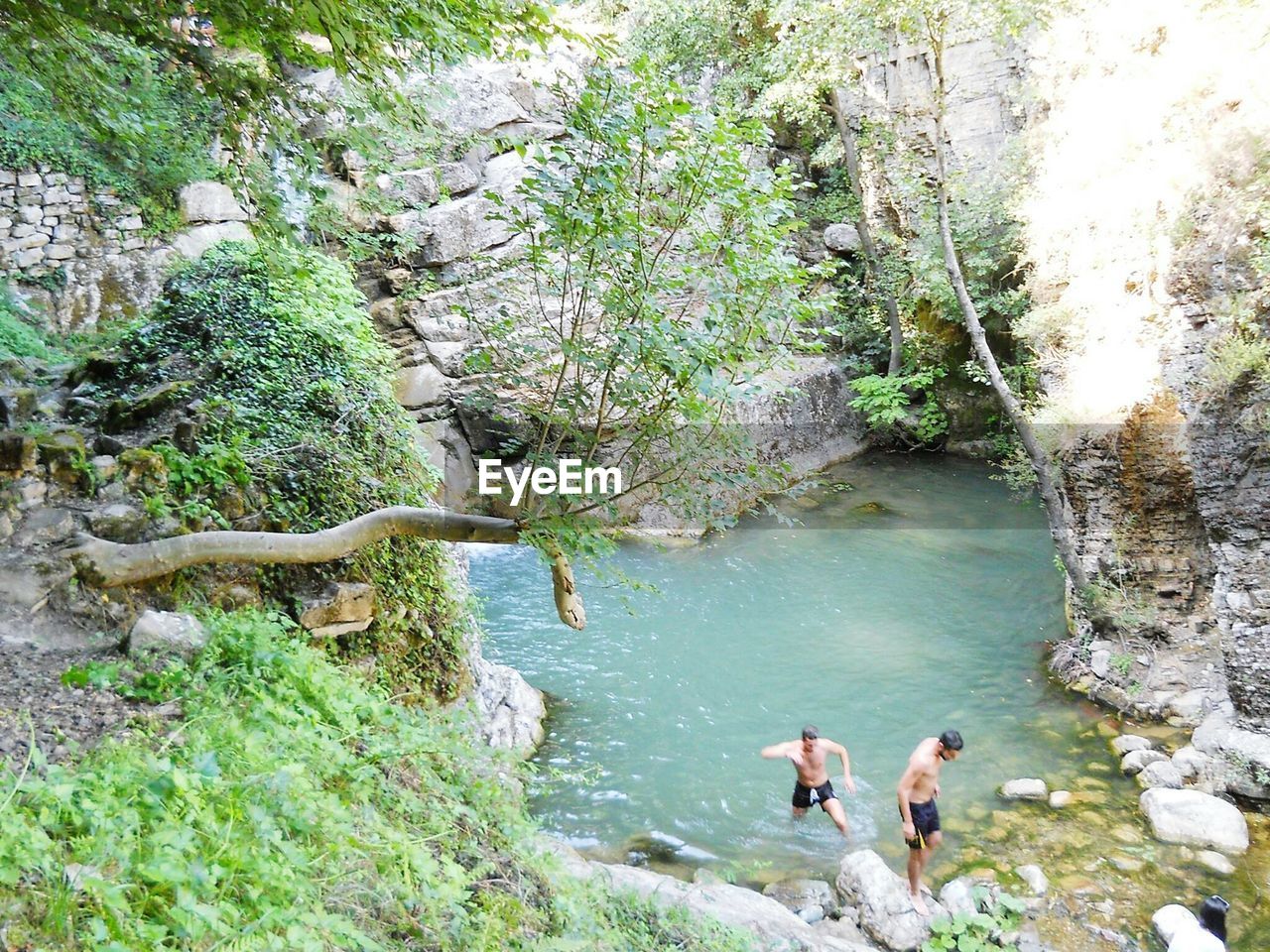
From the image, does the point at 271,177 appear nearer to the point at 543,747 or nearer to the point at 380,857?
the point at 380,857

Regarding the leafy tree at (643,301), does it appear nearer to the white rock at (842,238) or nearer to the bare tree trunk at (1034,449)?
the bare tree trunk at (1034,449)

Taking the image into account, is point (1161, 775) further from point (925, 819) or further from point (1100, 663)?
point (925, 819)

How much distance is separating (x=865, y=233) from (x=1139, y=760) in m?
12.6

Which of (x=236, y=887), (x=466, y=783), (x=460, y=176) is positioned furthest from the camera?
(x=460, y=176)

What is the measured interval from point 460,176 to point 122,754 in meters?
13.0

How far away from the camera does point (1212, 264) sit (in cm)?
700

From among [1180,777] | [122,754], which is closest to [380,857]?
[122,754]

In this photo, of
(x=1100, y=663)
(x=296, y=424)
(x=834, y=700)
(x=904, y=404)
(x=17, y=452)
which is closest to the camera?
(x=17, y=452)

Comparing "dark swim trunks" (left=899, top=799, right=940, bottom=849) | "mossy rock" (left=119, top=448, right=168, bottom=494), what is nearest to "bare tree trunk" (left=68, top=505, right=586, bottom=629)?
"mossy rock" (left=119, top=448, right=168, bottom=494)

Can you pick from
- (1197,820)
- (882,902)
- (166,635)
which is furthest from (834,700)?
(166,635)

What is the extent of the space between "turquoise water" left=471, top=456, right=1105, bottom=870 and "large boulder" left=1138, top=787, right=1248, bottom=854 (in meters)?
0.85

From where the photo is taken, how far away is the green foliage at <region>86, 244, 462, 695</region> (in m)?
5.06

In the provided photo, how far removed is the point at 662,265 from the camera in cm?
427

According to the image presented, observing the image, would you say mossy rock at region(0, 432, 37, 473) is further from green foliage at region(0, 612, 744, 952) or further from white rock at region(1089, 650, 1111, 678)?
white rock at region(1089, 650, 1111, 678)
